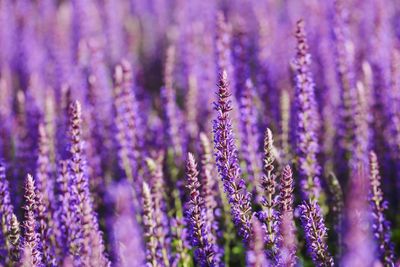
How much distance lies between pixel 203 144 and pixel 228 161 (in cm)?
134

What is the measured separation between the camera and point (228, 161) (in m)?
4.03

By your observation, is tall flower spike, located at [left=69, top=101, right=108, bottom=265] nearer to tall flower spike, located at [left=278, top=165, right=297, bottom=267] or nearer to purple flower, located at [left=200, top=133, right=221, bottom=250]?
purple flower, located at [left=200, top=133, right=221, bottom=250]

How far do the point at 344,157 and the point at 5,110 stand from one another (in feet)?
12.5

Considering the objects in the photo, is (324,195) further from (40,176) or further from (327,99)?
(40,176)

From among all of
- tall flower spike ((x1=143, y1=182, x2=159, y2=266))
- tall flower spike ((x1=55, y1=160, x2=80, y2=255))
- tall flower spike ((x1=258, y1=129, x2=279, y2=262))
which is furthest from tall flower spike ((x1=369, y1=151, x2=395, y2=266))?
tall flower spike ((x1=55, y1=160, x2=80, y2=255))

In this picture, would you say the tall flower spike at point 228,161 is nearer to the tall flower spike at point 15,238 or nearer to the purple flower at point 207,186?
the purple flower at point 207,186

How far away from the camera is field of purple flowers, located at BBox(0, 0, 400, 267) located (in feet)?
13.4

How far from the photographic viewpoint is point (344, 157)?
282 inches

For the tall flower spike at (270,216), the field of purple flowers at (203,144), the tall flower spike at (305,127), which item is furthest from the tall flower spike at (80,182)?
the tall flower spike at (305,127)

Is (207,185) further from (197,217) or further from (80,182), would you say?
(80,182)

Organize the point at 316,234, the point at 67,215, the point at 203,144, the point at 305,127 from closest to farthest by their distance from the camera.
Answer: the point at 316,234 → the point at 67,215 → the point at 203,144 → the point at 305,127

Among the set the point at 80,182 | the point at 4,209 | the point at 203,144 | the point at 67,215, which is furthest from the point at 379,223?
the point at 4,209

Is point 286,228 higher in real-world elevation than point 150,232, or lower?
lower

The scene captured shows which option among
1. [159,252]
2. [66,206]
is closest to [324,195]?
[159,252]
